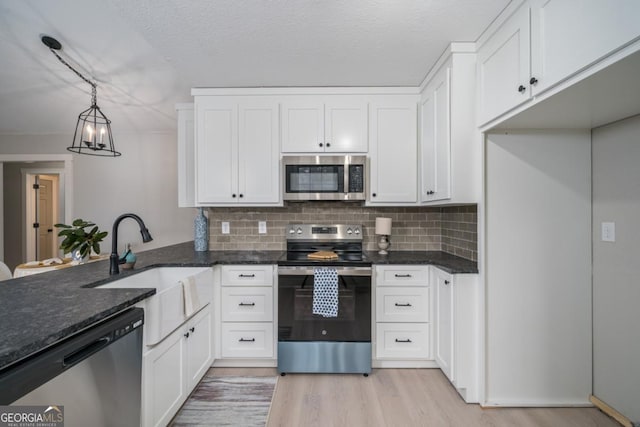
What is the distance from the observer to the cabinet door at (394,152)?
8.56 ft

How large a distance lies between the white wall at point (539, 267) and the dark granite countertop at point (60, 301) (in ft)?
1.00

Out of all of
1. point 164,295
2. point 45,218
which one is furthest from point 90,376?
point 45,218

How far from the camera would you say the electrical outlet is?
69.9 inches

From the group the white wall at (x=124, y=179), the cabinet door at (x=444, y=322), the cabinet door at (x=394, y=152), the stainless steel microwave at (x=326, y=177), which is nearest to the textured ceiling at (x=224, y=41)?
the cabinet door at (x=394, y=152)

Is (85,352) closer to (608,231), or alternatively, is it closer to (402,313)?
(402,313)

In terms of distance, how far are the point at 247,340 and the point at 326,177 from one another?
5.02ft

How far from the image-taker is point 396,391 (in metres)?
2.12

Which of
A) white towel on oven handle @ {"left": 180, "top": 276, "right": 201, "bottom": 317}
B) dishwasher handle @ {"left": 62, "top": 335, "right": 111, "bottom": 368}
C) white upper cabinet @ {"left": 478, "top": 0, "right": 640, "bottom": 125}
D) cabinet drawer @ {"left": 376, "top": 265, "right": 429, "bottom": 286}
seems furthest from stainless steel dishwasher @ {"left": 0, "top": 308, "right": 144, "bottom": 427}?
white upper cabinet @ {"left": 478, "top": 0, "right": 640, "bottom": 125}

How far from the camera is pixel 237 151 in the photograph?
2.64m

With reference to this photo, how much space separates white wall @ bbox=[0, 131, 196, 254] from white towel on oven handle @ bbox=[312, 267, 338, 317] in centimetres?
269

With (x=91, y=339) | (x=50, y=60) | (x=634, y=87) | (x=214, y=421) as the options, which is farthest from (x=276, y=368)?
(x=50, y=60)

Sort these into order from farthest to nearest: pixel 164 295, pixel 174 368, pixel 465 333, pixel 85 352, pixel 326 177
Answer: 1. pixel 326 177
2. pixel 465 333
3. pixel 174 368
4. pixel 164 295
5. pixel 85 352

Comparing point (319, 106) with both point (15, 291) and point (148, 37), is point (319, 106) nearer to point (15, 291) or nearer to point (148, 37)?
point (148, 37)

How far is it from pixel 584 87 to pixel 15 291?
2793 millimetres
